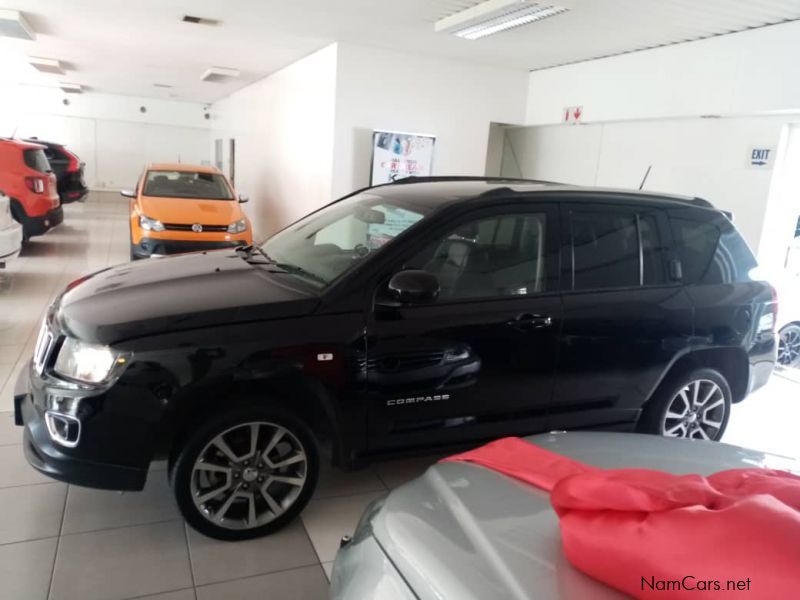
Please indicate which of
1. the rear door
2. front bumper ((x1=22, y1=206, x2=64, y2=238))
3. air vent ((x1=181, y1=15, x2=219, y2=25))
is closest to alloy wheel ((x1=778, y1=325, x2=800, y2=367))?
the rear door

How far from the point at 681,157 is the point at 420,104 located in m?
Result: 3.30

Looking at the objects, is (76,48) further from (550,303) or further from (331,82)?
(550,303)

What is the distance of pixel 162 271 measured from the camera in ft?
9.85

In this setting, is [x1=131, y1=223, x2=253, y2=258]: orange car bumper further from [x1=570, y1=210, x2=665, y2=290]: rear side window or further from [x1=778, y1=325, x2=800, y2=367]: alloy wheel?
[x1=778, y1=325, x2=800, y2=367]: alloy wheel

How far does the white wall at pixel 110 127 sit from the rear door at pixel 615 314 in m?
18.8

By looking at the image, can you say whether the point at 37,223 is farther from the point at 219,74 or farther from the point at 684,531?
the point at 684,531

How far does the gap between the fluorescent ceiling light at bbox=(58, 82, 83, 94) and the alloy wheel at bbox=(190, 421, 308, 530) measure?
17.0 m

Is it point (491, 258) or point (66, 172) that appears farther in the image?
point (66, 172)

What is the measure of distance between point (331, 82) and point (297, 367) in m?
6.02

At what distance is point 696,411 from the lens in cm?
346

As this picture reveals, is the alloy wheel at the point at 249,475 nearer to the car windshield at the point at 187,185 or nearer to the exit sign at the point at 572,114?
the car windshield at the point at 187,185

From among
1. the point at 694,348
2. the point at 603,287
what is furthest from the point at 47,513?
the point at 694,348

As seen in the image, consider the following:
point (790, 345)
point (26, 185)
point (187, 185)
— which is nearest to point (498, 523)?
point (790, 345)

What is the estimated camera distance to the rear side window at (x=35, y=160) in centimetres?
822
